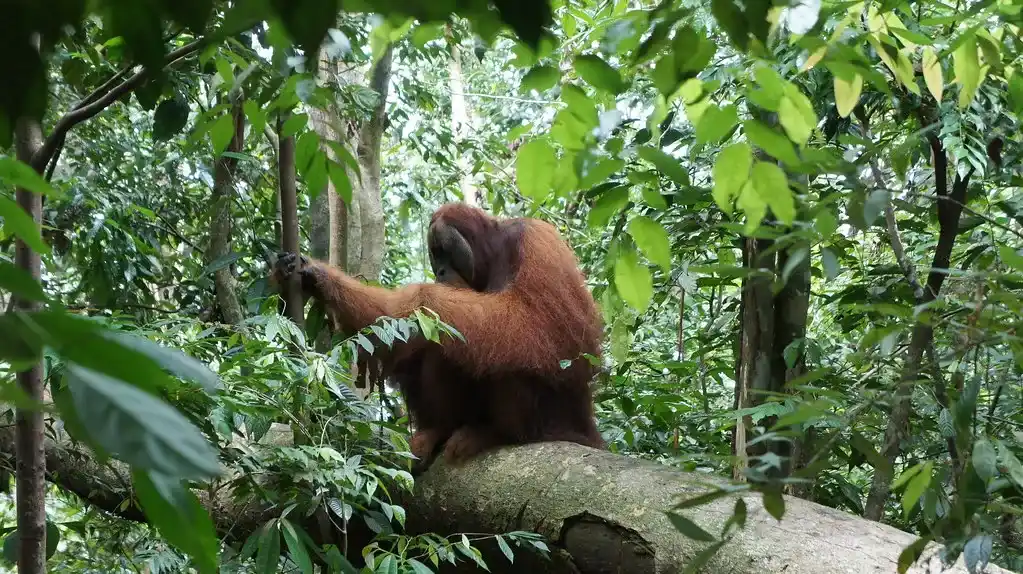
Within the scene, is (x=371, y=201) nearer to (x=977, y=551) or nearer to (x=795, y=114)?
(x=795, y=114)

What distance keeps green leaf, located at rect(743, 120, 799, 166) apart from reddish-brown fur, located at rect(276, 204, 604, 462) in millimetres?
2841

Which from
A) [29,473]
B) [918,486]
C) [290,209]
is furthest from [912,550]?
[290,209]

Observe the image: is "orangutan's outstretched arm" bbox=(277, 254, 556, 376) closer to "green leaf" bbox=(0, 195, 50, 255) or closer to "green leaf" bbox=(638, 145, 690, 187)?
"green leaf" bbox=(638, 145, 690, 187)

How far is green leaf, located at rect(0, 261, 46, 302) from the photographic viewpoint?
28.6 inches

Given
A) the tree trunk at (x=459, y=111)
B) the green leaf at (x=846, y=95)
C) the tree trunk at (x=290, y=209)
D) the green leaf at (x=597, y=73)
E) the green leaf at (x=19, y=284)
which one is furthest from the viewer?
the tree trunk at (x=459, y=111)

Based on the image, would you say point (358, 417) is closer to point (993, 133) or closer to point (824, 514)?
point (824, 514)

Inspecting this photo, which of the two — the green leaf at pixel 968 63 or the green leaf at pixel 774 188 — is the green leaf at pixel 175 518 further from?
the green leaf at pixel 968 63

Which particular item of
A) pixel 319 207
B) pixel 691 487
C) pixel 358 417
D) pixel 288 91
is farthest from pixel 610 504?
pixel 319 207

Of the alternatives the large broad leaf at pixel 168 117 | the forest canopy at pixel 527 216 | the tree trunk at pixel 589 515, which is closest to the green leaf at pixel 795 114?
the forest canopy at pixel 527 216

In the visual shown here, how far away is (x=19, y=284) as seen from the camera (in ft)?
2.40

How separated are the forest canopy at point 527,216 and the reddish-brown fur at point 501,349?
0.43 feet

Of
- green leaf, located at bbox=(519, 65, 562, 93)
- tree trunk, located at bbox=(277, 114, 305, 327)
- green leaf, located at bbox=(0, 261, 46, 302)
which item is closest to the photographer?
green leaf, located at bbox=(0, 261, 46, 302)

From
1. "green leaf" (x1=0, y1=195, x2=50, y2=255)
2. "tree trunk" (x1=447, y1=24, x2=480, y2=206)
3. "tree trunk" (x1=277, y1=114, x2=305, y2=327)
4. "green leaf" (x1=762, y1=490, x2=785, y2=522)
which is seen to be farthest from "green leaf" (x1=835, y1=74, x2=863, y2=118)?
"tree trunk" (x1=447, y1=24, x2=480, y2=206)

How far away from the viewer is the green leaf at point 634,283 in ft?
6.68
